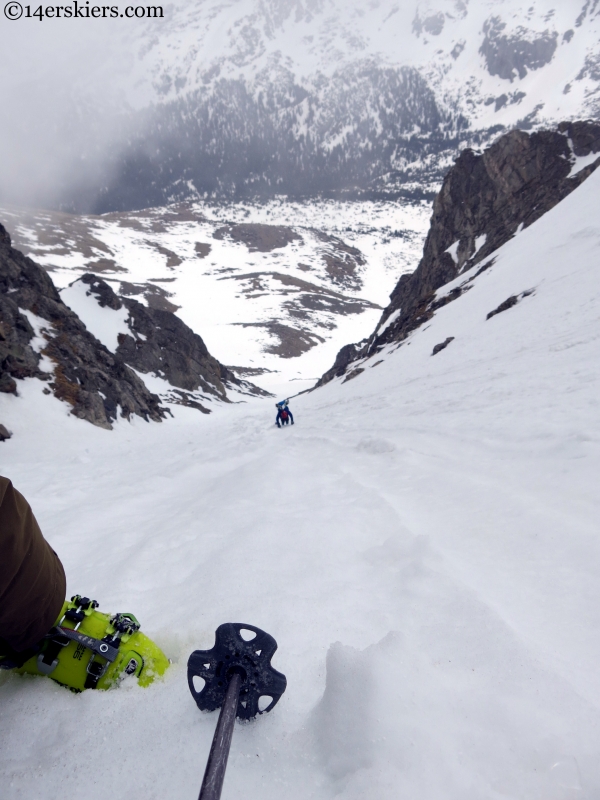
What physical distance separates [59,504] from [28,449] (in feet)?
21.6

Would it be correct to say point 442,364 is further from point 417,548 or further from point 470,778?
point 470,778

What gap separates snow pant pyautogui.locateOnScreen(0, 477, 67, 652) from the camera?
1984 mm

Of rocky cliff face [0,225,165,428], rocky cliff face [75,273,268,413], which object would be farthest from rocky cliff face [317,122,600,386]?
rocky cliff face [0,225,165,428]

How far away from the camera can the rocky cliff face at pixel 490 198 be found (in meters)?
31.9

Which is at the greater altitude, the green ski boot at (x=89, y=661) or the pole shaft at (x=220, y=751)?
the pole shaft at (x=220, y=751)

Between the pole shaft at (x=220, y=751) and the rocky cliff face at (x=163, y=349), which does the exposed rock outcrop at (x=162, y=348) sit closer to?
the rocky cliff face at (x=163, y=349)

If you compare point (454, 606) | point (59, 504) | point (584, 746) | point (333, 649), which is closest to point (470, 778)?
point (584, 746)

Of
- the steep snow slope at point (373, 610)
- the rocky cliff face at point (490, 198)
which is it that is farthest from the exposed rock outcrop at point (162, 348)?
the steep snow slope at point (373, 610)

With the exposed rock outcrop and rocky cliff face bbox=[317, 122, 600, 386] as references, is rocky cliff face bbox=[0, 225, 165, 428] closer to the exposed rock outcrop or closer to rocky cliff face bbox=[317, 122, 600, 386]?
the exposed rock outcrop

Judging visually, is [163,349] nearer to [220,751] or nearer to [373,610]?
[373,610]

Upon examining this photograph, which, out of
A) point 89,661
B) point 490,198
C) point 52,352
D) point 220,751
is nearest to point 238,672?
point 220,751

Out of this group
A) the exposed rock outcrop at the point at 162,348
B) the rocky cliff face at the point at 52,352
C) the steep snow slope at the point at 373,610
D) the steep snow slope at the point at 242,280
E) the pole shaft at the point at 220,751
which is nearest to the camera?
the pole shaft at the point at 220,751

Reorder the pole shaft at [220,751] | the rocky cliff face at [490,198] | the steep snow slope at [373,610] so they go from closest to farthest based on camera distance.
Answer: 1. the pole shaft at [220,751]
2. the steep snow slope at [373,610]
3. the rocky cliff face at [490,198]

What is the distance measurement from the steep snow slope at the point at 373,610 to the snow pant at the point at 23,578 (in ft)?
1.39
